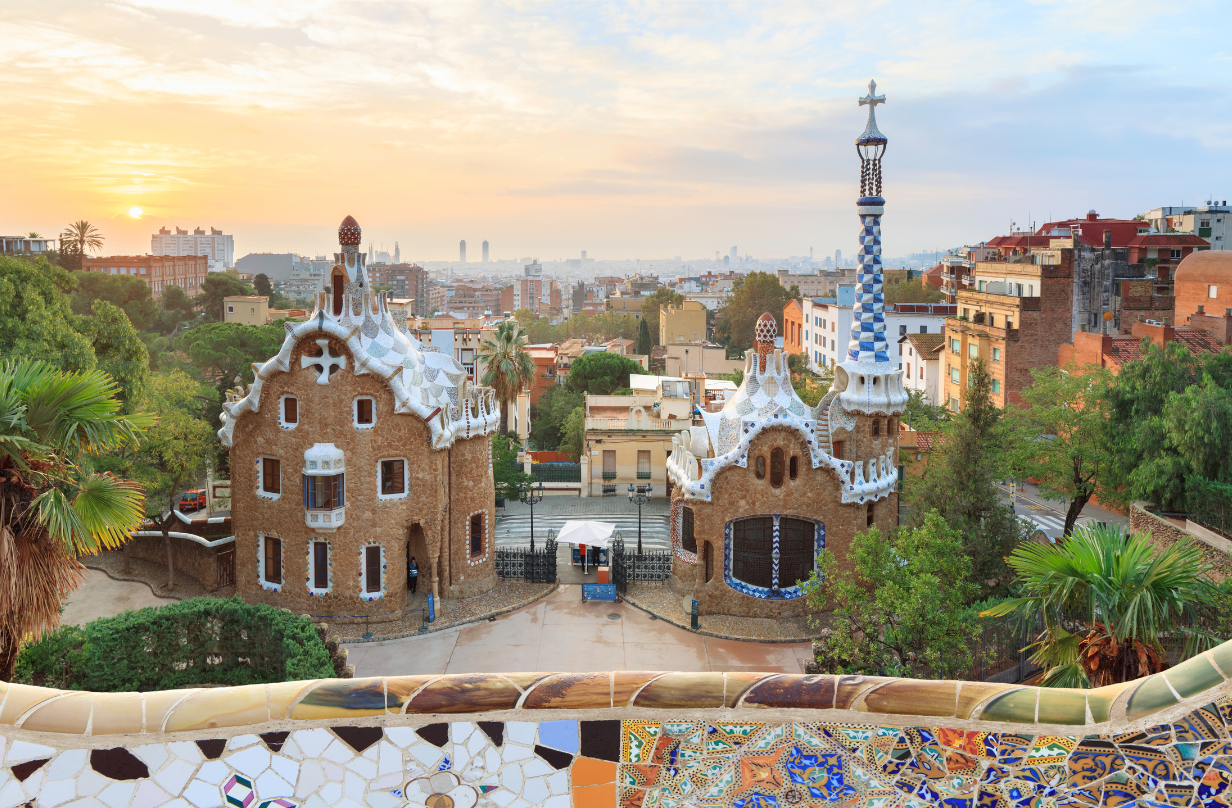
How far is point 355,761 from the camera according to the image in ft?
21.0

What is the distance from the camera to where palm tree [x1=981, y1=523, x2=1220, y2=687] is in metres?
13.4

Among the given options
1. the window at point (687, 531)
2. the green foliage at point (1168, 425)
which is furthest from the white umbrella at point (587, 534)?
the green foliage at point (1168, 425)

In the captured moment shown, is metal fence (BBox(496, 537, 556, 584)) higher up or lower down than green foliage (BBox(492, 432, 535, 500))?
lower down

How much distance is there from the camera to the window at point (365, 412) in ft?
87.6

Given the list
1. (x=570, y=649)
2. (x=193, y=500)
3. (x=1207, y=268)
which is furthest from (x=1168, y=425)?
(x=193, y=500)

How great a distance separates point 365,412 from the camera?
26.8 meters

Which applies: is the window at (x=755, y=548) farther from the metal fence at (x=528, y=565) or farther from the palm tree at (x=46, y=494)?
the palm tree at (x=46, y=494)

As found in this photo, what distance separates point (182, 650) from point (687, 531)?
14145 millimetres

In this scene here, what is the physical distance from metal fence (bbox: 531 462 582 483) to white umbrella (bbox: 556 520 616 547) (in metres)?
17.0

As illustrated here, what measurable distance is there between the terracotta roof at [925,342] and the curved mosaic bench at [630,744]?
6134 centimetres

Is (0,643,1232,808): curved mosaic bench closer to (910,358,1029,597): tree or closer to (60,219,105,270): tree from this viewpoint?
(910,358,1029,597): tree

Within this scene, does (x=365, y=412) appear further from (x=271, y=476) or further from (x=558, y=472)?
(x=558, y=472)

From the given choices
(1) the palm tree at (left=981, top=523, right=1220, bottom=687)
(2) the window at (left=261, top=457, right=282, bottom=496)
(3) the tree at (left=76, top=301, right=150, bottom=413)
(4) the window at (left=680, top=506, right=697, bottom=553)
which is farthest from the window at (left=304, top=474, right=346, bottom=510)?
(1) the palm tree at (left=981, top=523, right=1220, bottom=687)

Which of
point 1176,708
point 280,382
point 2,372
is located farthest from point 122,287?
point 1176,708
